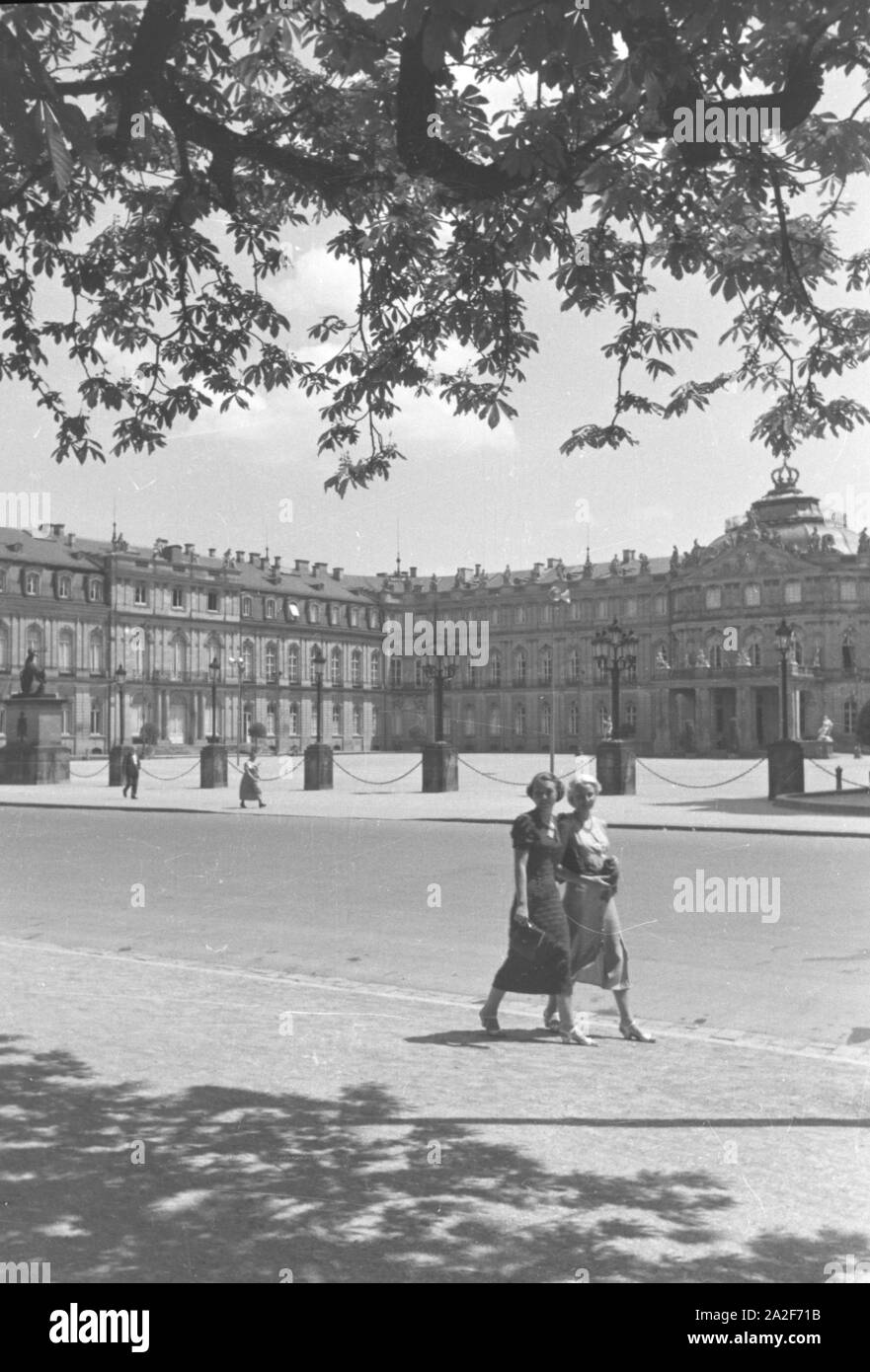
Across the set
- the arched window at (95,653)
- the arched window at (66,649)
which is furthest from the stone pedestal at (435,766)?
the arched window at (66,649)

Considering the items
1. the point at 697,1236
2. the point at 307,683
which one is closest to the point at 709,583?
the point at 307,683

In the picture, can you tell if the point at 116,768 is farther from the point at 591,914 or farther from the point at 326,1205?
the point at 326,1205

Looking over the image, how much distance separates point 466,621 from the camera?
314 feet

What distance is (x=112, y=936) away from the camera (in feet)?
37.0

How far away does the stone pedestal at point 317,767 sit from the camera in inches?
1371

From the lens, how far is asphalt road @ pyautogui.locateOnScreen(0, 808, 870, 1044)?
29.6 feet

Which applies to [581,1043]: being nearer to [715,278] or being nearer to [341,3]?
[715,278]

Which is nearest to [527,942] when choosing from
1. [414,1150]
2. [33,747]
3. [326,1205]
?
[414,1150]
